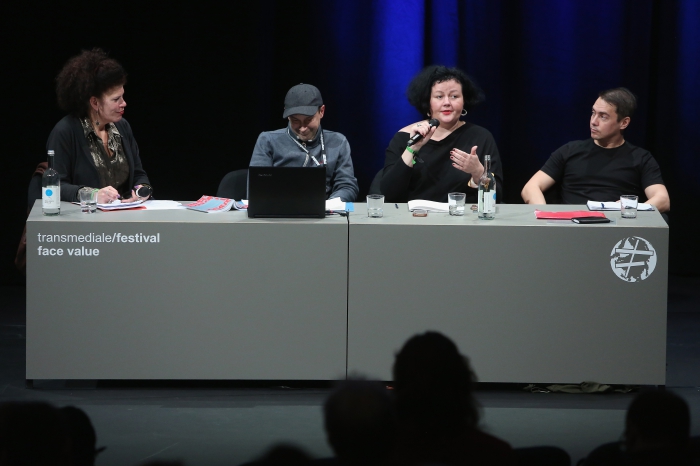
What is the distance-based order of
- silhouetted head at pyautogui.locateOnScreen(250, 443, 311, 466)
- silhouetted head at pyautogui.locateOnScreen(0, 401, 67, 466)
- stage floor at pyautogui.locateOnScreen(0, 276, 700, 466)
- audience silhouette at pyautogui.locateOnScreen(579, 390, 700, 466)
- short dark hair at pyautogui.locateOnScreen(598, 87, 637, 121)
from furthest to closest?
short dark hair at pyautogui.locateOnScreen(598, 87, 637, 121), stage floor at pyautogui.locateOnScreen(0, 276, 700, 466), audience silhouette at pyautogui.locateOnScreen(579, 390, 700, 466), silhouetted head at pyautogui.locateOnScreen(0, 401, 67, 466), silhouetted head at pyautogui.locateOnScreen(250, 443, 311, 466)

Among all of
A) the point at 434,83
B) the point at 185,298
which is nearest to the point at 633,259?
the point at 434,83

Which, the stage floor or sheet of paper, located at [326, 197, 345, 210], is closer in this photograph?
the stage floor

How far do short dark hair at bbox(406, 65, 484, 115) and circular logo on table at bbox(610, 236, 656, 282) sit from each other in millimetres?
1332

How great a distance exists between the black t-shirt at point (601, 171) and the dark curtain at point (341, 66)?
0.59 m

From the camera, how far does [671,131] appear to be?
5.53 meters

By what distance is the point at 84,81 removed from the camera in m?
4.16

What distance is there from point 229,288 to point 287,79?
205cm

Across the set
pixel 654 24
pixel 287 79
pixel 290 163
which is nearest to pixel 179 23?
pixel 287 79

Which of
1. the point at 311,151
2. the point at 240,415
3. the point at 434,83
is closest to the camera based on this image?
the point at 240,415

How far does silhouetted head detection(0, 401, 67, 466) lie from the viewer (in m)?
1.68

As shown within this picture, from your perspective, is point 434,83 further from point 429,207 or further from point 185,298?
point 185,298

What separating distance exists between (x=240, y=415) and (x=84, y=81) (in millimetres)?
1697

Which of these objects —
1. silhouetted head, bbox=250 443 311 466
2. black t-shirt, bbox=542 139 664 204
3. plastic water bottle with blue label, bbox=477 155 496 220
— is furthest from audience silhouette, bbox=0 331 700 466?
black t-shirt, bbox=542 139 664 204

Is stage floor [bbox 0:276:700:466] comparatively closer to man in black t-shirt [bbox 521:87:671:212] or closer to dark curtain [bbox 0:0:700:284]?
man in black t-shirt [bbox 521:87:671:212]
